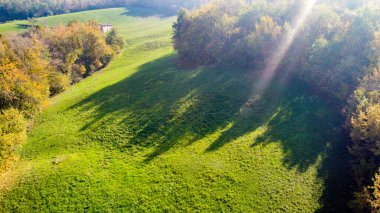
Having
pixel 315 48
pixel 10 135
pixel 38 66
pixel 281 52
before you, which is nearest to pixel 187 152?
pixel 10 135

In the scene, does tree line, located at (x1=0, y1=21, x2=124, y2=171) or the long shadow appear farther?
tree line, located at (x1=0, y1=21, x2=124, y2=171)

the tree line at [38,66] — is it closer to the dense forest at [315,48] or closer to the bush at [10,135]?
the bush at [10,135]

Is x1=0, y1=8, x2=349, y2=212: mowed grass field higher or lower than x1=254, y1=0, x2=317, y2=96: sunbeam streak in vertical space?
lower

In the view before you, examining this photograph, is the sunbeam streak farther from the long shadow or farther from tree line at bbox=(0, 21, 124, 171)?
tree line at bbox=(0, 21, 124, 171)

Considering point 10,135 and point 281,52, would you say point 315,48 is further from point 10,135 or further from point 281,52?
point 10,135

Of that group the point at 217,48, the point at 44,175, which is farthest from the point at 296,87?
the point at 44,175

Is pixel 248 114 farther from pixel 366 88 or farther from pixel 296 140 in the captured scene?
pixel 366 88

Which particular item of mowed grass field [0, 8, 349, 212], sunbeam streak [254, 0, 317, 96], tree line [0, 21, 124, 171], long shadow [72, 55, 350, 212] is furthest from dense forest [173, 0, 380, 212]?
tree line [0, 21, 124, 171]
